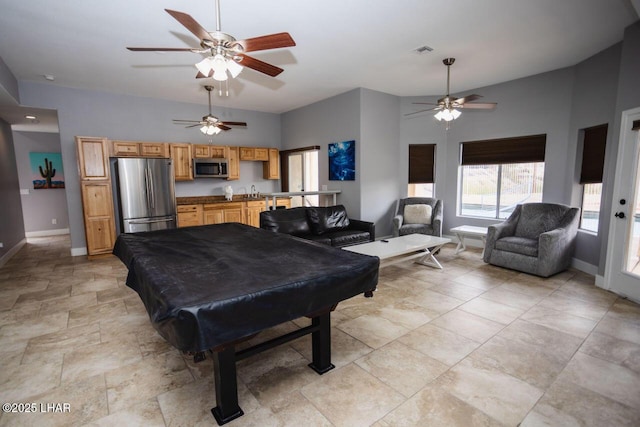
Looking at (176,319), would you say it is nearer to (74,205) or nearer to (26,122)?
(74,205)

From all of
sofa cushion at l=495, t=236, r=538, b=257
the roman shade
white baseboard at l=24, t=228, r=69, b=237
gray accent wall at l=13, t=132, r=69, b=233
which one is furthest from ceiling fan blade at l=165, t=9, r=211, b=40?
white baseboard at l=24, t=228, r=69, b=237

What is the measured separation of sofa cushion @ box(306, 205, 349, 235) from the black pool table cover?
2.33m

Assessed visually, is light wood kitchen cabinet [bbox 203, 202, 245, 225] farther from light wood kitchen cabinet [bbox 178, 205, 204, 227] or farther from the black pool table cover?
the black pool table cover

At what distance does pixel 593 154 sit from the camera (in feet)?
14.3

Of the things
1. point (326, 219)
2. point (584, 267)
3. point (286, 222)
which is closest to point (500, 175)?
point (584, 267)

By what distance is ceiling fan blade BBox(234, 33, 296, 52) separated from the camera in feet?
6.85

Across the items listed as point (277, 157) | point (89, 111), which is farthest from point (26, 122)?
point (277, 157)

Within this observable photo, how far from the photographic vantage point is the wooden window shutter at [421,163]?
6387 millimetres

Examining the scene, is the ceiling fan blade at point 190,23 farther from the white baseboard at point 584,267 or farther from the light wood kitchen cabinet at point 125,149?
the white baseboard at point 584,267

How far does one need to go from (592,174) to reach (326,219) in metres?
4.01

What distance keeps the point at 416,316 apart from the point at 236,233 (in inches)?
82.1

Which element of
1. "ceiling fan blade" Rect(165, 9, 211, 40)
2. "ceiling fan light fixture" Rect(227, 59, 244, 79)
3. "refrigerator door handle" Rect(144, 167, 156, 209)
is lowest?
"refrigerator door handle" Rect(144, 167, 156, 209)

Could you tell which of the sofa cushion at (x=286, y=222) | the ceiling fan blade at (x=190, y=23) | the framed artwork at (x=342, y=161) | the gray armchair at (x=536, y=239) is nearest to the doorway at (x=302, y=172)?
the framed artwork at (x=342, y=161)

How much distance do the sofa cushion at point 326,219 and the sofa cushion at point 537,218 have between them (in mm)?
2857
